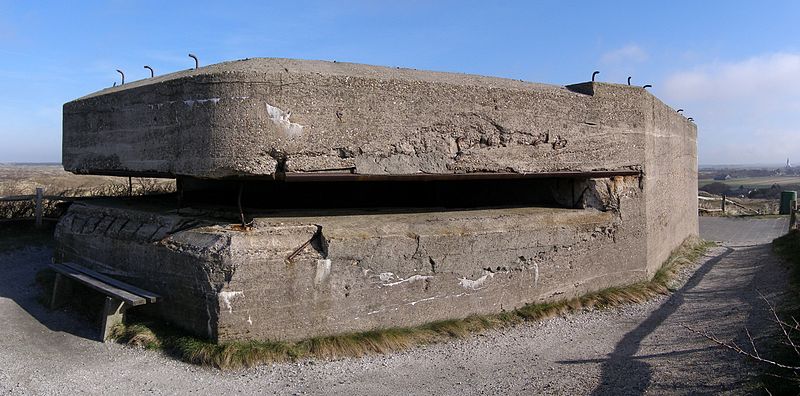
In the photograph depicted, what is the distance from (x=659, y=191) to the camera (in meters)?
8.73

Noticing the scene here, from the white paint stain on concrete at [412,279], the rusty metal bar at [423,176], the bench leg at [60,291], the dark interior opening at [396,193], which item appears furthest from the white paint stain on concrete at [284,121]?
the bench leg at [60,291]

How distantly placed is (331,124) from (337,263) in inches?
48.7

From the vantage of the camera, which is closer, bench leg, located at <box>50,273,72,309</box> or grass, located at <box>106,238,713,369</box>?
grass, located at <box>106,238,713,369</box>

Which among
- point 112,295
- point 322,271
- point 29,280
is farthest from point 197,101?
point 29,280

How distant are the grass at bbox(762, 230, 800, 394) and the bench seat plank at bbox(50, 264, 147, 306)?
491 centimetres

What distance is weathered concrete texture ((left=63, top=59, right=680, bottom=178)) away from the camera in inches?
197

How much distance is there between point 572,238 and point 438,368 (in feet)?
8.69

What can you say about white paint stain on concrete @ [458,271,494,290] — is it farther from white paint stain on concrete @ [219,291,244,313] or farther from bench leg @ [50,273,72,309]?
bench leg @ [50,273,72,309]

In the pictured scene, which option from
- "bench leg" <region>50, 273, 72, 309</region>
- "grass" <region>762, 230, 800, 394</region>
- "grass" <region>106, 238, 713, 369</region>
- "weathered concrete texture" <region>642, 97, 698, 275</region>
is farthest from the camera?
"weathered concrete texture" <region>642, 97, 698, 275</region>

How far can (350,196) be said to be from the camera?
750 cm

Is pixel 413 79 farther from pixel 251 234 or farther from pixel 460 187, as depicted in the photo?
pixel 460 187

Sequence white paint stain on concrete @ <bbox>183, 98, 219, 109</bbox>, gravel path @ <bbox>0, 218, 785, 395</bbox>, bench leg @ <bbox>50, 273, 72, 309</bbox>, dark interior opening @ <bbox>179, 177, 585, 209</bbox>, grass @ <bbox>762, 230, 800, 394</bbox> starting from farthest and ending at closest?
dark interior opening @ <bbox>179, 177, 585, 209</bbox> → bench leg @ <bbox>50, 273, 72, 309</bbox> → white paint stain on concrete @ <bbox>183, 98, 219, 109</bbox> → gravel path @ <bbox>0, 218, 785, 395</bbox> → grass @ <bbox>762, 230, 800, 394</bbox>

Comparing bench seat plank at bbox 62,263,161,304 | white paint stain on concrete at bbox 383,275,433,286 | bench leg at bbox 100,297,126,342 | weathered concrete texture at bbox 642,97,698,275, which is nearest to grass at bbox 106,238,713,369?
bench leg at bbox 100,297,126,342

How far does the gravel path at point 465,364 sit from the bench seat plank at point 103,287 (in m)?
0.43
